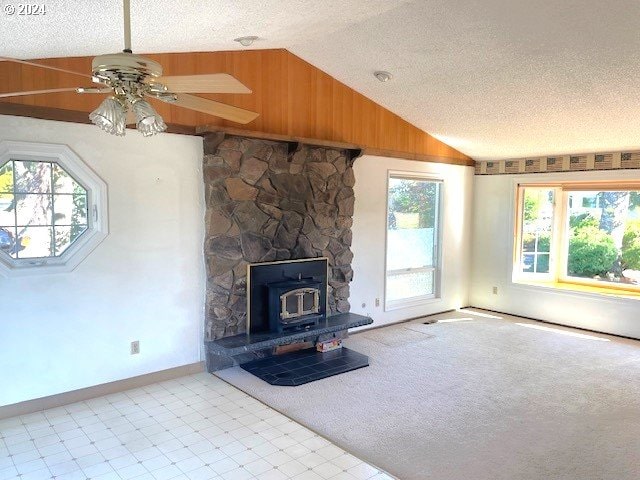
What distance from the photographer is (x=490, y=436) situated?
310cm

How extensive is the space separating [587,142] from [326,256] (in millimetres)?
3260

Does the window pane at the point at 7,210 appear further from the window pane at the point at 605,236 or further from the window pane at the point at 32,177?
the window pane at the point at 605,236

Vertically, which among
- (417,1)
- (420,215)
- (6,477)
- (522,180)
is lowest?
(6,477)

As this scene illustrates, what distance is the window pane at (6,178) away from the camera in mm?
3277

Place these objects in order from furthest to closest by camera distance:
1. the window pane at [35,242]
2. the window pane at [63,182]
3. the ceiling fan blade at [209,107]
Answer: the window pane at [63,182] < the window pane at [35,242] < the ceiling fan blade at [209,107]

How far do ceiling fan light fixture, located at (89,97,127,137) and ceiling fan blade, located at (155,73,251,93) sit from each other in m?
0.17

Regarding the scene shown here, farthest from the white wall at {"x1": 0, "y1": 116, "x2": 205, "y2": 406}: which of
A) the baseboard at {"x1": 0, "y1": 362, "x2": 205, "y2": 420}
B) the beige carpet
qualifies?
the beige carpet

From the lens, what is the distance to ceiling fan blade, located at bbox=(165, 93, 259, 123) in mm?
1935

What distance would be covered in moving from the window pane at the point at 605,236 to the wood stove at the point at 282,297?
12.0 feet

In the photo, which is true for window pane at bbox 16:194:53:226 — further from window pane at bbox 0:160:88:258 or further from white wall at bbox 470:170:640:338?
white wall at bbox 470:170:640:338

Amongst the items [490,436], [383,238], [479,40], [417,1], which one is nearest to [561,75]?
[479,40]

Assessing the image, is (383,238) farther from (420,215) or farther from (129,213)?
(129,213)

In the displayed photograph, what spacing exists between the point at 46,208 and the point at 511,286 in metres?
5.70

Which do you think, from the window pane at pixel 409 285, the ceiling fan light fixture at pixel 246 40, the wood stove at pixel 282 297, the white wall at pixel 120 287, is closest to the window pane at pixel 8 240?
the white wall at pixel 120 287
